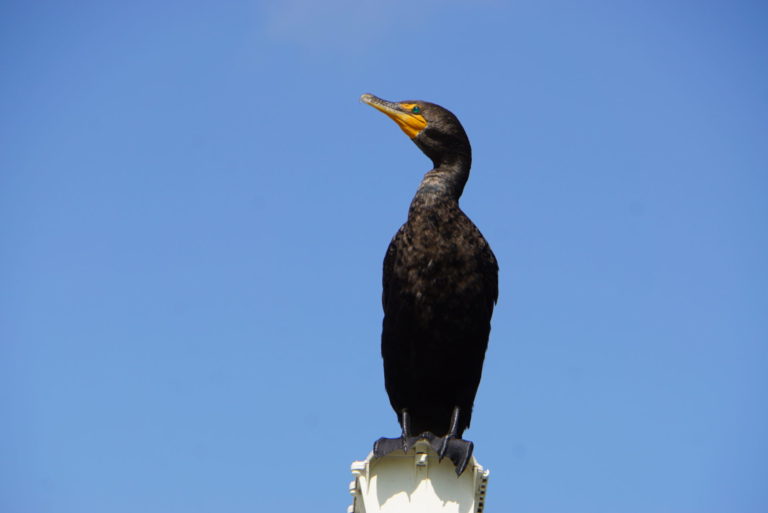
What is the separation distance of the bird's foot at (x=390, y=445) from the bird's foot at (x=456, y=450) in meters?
0.19

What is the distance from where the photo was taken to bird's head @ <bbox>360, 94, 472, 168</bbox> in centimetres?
827

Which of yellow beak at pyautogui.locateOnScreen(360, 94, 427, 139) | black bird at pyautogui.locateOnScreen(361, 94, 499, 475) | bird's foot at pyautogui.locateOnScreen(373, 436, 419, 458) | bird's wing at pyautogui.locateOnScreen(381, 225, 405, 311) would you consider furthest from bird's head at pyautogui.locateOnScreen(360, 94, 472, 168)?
bird's foot at pyautogui.locateOnScreen(373, 436, 419, 458)

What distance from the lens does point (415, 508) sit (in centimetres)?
677

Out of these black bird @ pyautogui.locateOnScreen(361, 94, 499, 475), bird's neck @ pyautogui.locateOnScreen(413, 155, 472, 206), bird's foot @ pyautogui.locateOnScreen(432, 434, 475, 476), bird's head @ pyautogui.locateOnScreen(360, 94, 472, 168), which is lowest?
bird's foot @ pyautogui.locateOnScreen(432, 434, 475, 476)

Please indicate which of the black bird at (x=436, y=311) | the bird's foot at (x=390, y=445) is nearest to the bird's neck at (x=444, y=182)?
the black bird at (x=436, y=311)

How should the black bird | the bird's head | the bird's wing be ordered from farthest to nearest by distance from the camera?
the bird's head, the bird's wing, the black bird

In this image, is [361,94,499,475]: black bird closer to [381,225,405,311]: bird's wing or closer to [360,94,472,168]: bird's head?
[381,225,405,311]: bird's wing

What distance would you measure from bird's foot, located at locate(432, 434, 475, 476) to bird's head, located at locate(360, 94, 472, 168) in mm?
2581

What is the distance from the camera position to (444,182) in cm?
807

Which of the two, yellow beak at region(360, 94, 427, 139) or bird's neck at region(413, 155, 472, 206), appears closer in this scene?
bird's neck at region(413, 155, 472, 206)

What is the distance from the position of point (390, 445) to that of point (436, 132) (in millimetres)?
2879

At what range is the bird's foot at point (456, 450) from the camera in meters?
6.86

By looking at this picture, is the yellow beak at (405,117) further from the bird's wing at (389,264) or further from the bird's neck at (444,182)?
the bird's wing at (389,264)

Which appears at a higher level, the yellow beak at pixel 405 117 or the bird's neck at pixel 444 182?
the yellow beak at pixel 405 117
